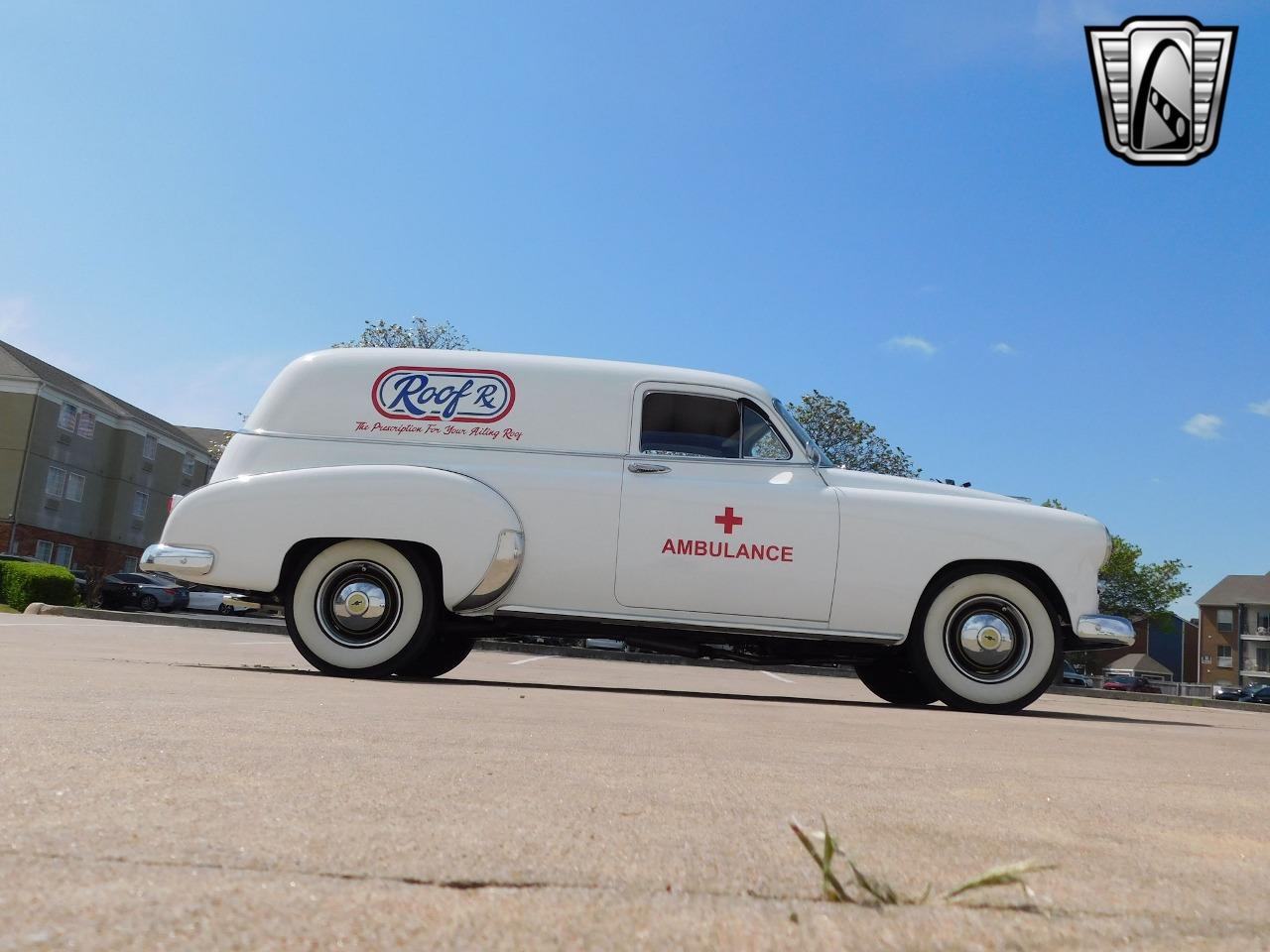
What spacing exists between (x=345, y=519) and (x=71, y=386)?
167 feet

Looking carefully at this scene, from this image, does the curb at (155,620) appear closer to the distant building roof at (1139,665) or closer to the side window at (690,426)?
the side window at (690,426)

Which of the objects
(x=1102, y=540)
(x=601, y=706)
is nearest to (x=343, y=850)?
(x=601, y=706)

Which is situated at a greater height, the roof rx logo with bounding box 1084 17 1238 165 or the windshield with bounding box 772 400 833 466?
the roof rx logo with bounding box 1084 17 1238 165

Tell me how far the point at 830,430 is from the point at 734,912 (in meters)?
37.2

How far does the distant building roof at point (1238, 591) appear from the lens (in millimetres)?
86750

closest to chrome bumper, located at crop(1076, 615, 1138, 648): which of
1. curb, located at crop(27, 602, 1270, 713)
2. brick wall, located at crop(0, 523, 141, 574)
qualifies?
curb, located at crop(27, 602, 1270, 713)

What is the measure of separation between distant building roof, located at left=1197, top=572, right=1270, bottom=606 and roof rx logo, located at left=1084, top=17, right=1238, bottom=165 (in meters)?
90.0

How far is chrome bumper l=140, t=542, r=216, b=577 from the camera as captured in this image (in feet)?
21.4

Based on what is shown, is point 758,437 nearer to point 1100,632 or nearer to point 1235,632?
point 1100,632

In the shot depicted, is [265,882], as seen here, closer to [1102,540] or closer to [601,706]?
[601,706]

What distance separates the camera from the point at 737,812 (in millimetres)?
1992

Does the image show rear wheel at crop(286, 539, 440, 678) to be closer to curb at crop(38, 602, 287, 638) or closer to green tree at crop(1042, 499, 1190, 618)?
curb at crop(38, 602, 287, 638)

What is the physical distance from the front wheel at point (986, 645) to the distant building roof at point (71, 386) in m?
49.1

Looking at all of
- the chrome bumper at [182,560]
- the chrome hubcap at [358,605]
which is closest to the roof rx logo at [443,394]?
the chrome hubcap at [358,605]
